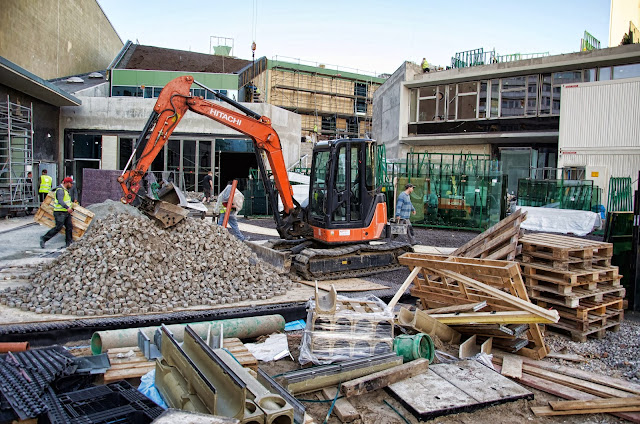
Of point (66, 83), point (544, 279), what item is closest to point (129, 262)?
point (544, 279)

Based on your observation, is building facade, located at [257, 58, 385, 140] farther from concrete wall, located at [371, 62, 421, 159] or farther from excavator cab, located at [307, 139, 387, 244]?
excavator cab, located at [307, 139, 387, 244]

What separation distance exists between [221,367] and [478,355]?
139 inches

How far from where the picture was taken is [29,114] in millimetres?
22109

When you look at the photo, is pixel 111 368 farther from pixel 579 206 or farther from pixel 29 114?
pixel 29 114

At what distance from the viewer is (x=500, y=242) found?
789 cm

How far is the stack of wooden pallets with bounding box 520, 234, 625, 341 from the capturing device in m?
6.96

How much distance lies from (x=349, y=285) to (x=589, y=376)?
190 inches

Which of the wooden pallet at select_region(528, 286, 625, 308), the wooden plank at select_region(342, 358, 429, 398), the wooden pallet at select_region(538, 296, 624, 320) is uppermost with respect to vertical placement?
the wooden pallet at select_region(528, 286, 625, 308)

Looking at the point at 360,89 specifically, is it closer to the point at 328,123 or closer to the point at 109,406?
the point at 328,123

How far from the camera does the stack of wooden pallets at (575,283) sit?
22.9 feet

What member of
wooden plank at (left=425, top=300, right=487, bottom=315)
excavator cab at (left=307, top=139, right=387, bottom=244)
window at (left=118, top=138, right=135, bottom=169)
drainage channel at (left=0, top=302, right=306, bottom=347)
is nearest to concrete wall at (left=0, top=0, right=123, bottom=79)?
window at (left=118, top=138, right=135, bottom=169)

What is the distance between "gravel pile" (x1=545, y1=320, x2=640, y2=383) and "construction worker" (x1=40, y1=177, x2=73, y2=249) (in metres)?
10.9

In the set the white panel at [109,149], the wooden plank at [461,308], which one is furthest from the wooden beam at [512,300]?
the white panel at [109,149]

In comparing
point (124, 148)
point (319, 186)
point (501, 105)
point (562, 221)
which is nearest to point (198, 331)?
point (319, 186)
